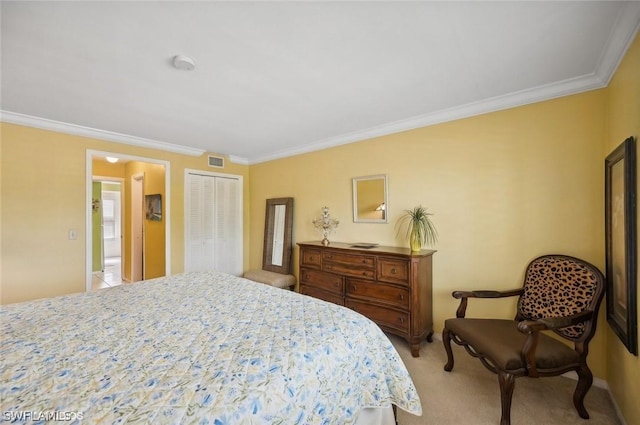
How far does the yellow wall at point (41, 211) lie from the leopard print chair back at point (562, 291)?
190 inches

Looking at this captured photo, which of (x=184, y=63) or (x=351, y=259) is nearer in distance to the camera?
(x=184, y=63)

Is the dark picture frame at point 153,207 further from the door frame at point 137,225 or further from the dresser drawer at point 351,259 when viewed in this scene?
the dresser drawer at point 351,259

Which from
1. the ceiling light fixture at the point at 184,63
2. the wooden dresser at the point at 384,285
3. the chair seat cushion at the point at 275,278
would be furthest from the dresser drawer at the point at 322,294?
the ceiling light fixture at the point at 184,63

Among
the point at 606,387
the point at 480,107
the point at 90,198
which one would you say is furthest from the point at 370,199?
the point at 90,198

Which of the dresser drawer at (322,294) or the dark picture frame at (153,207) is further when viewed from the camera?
the dark picture frame at (153,207)

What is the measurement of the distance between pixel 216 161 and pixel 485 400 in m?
4.66

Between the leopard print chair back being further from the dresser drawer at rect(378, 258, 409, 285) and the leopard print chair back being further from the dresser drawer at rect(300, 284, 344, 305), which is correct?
the dresser drawer at rect(300, 284, 344, 305)

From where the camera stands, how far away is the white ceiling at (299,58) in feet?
4.74

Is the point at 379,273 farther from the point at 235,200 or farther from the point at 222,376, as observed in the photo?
the point at 235,200

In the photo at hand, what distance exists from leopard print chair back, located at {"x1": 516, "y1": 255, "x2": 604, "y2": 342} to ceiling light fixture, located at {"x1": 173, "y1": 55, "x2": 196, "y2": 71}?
3.17 metres

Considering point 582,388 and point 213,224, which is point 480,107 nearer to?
point 582,388

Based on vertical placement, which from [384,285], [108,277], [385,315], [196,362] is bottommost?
[108,277]

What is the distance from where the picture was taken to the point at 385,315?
9.07 feet

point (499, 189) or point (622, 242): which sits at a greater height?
point (499, 189)
